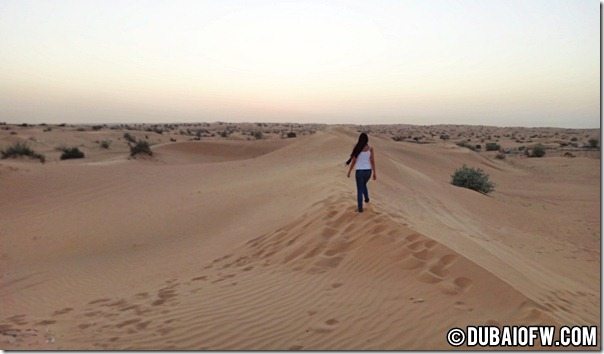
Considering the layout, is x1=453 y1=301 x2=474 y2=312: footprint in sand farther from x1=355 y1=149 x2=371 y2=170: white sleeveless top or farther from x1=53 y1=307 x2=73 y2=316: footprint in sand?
x1=53 y1=307 x2=73 y2=316: footprint in sand

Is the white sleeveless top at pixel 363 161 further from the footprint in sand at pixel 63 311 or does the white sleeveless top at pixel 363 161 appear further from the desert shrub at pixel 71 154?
the desert shrub at pixel 71 154

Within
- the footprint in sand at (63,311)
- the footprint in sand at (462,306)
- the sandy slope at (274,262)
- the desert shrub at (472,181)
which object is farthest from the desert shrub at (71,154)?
the footprint in sand at (462,306)

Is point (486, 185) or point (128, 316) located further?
point (486, 185)

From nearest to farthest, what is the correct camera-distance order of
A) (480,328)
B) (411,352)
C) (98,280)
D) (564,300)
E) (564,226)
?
1. (411,352)
2. (480,328)
3. (564,300)
4. (98,280)
5. (564,226)

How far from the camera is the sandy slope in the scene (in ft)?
17.7

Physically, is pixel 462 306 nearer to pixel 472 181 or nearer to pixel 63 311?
pixel 63 311

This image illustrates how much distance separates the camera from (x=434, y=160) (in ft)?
101

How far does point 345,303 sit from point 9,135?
39.5 meters

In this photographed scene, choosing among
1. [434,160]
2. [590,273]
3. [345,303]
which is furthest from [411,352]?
[434,160]

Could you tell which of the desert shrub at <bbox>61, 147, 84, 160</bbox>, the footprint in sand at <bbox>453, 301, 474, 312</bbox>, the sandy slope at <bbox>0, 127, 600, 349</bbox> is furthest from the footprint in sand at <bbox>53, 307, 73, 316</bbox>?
the desert shrub at <bbox>61, 147, 84, 160</bbox>

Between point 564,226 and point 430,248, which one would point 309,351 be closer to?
point 430,248

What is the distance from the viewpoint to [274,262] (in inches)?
306

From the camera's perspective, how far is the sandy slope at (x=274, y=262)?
539cm

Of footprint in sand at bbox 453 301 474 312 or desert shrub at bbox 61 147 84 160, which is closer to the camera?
footprint in sand at bbox 453 301 474 312
